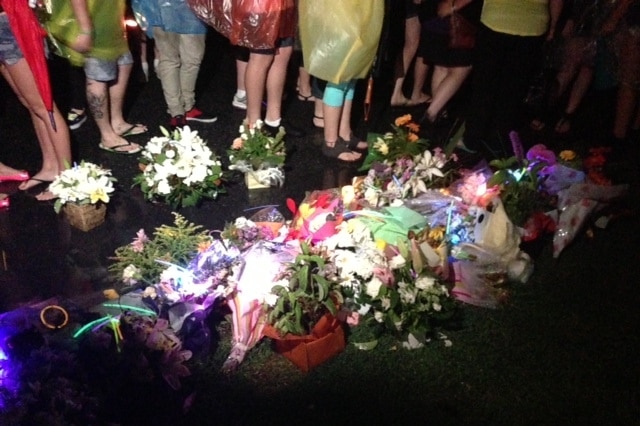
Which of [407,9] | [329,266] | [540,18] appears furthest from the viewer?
[407,9]

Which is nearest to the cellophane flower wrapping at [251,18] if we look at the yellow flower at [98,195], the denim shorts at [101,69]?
the denim shorts at [101,69]

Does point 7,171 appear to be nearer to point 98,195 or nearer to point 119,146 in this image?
point 119,146

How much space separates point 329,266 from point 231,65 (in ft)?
13.3

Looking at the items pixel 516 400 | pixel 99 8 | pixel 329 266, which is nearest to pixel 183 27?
pixel 99 8

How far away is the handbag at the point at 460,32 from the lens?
4.25m

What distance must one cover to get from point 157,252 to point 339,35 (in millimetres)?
1644

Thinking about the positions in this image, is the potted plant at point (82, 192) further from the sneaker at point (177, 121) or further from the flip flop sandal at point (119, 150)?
the sneaker at point (177, 121)

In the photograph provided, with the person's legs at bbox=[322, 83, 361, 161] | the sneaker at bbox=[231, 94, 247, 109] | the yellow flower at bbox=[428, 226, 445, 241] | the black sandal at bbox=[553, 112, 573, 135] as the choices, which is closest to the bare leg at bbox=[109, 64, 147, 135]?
the sneaker at bbox=[231, 94, 247, 109]

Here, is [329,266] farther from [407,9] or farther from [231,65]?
[231,65]

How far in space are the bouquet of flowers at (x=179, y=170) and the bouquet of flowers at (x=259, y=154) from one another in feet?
0.76

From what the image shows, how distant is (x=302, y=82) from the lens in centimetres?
511

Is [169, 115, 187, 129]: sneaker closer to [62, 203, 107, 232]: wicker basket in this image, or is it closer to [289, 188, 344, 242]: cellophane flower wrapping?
[62, 203, 107, 232]: wicker basket

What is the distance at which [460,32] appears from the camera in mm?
4332

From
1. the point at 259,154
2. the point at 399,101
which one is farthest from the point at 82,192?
the point at 399,101
